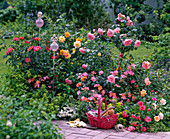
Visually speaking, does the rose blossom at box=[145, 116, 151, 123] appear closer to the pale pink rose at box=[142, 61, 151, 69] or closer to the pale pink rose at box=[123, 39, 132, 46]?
the pale pink rose at box=[142, 61, 151, 69]

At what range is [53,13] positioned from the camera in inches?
422

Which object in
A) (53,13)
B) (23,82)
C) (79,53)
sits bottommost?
(23,82)

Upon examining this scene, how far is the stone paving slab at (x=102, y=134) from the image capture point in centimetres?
357

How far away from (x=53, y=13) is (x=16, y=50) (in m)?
6.05

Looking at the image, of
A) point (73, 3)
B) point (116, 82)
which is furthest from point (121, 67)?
point (73, 3)

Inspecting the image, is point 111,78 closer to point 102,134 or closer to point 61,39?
point 102,134

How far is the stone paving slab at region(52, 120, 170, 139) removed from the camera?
3.57 meters

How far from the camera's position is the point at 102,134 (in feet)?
12.1

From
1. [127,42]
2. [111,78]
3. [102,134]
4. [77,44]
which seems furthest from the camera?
[77,44]

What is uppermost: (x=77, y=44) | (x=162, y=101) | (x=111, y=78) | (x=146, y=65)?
(x=77, y=44)

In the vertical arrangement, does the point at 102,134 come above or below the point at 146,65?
below

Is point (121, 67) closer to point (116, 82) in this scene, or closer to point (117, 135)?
point (116, 82)

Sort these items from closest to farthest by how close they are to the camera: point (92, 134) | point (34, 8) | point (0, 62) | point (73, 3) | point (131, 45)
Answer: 1. point (92, 134)
2. point (131, 45)
3. point (0, 62)
4. point (73, 3)
5. point (34, 8)

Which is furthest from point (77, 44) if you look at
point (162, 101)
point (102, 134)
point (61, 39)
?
point (102, 134)
